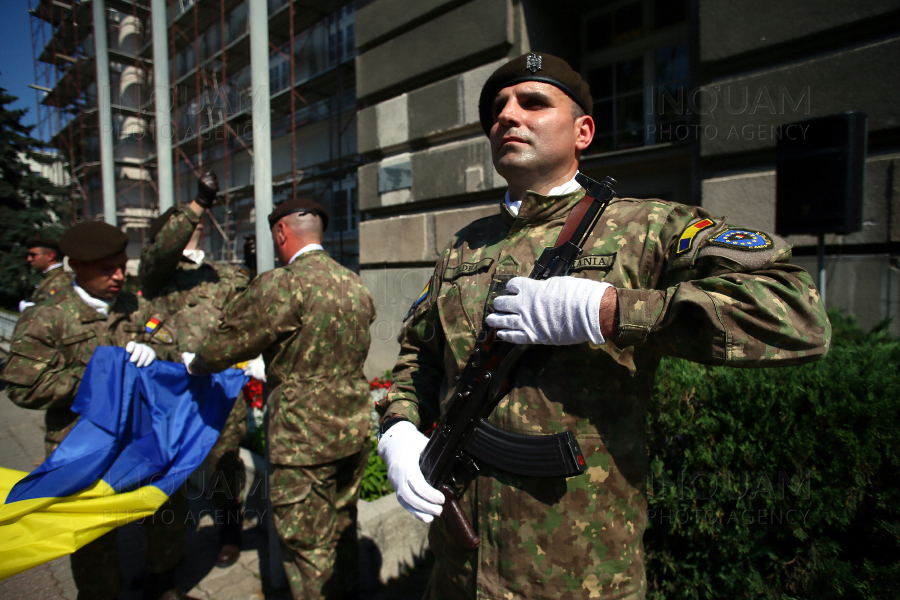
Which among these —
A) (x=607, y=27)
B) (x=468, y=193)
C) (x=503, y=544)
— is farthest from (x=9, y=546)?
(x=607, y=27)

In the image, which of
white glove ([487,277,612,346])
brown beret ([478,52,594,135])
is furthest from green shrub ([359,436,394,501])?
brown beret ([478,52,594,135])

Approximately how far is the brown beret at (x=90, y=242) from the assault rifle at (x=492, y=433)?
234 centimetres

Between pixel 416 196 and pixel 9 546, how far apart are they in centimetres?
460

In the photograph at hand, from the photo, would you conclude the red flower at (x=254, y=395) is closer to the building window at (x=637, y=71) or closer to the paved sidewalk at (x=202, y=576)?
the paved sidewalk at (x=202, y=576)

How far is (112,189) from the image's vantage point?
27.0ft

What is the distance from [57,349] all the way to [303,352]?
1.35 m

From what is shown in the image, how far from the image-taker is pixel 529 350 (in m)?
1.36

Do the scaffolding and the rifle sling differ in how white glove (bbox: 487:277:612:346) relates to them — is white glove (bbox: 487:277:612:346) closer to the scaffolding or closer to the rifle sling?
the rifle sling

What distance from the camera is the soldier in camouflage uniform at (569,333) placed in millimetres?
1035

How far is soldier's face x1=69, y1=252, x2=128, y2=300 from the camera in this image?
2.73 metres

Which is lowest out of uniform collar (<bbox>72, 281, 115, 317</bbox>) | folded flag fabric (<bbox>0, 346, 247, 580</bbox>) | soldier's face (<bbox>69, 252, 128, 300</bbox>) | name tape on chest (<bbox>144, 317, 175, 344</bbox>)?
folded flag fabric (<bbox>0, 346, 247, 580</bbox>)

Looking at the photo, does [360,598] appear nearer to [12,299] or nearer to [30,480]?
[30,480]

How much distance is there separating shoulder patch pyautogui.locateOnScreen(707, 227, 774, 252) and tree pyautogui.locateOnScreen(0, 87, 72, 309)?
15754 millimetres

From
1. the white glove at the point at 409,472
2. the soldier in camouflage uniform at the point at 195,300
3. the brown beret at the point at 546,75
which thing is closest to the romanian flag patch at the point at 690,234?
the brown beret at the point at 546,75
